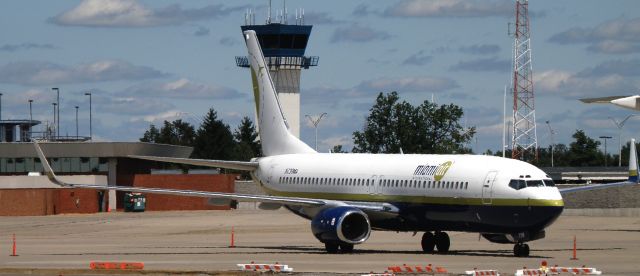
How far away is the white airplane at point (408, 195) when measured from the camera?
46.0 meters

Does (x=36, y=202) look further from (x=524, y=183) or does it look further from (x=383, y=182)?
(x=524, y=183)

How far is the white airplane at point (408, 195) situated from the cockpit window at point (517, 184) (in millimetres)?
34

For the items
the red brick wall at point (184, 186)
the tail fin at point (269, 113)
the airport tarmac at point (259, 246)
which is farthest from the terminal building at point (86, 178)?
the tail fin at point (269, 113)

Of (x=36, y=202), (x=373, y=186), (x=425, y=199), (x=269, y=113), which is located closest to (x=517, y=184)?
(x=425, y=199)

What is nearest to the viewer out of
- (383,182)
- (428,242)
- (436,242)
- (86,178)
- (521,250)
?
(521,250)

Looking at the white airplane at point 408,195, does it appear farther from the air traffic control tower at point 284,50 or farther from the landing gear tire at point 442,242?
the air traffic control tower at point 284,50

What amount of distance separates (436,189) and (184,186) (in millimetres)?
59657

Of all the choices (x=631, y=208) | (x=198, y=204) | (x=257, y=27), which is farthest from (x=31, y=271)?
(x=257, y=27)

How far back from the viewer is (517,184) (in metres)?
45.9

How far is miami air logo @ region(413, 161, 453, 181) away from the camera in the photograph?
A: 4853cm

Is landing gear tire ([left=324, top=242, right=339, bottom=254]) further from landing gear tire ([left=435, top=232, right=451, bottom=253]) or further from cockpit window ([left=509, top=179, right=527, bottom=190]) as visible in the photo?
cockpit window ([left=509, top=179, right=527, bottom=190])

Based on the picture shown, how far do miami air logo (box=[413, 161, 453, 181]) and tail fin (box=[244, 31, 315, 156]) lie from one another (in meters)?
9.89

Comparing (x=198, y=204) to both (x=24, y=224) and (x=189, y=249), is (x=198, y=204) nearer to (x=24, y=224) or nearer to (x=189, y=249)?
(x=24, y=224)

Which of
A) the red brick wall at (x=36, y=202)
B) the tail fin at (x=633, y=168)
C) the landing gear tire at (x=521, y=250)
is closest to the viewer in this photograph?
the landing gear tire at (x=521, y=250)
